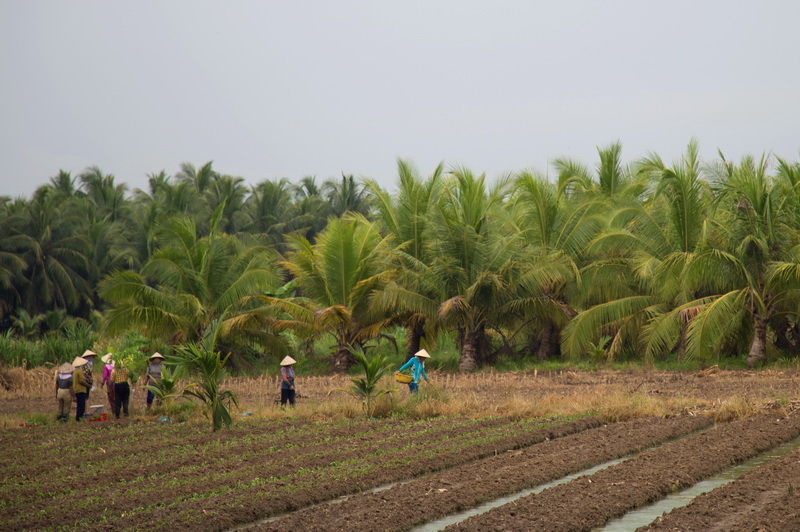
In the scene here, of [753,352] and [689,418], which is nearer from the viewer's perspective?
[689,418]

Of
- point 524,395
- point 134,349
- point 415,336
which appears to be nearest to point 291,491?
point 524,395

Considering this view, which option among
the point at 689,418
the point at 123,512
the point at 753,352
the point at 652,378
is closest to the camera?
the point at 123,512

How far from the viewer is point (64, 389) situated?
1630 cm

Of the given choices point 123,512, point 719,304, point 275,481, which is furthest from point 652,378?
point 123,512

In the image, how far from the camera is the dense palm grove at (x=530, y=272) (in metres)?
21.6

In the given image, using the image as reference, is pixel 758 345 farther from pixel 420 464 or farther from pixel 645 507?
pixel 645 507

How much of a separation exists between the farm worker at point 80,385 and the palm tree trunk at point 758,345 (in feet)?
48.1

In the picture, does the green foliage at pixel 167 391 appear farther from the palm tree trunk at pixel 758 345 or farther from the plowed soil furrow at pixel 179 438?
the palm tree trunk at pixel 758 345

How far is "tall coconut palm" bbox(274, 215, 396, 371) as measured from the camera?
2545 centimetres

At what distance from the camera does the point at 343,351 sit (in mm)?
26391

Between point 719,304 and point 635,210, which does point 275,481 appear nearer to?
point 719,304

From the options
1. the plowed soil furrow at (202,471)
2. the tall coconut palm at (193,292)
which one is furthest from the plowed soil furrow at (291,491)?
the tall coconut palm at (193,292)

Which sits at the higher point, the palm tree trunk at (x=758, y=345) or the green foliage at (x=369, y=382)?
the palm tree trunk at (x=758, y=345)

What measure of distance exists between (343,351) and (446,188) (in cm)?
540
